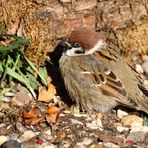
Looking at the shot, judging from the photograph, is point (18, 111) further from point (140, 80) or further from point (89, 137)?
point (140, 80)

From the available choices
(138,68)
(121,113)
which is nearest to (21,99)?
(121,113)

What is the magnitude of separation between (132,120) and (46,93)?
2.99ft

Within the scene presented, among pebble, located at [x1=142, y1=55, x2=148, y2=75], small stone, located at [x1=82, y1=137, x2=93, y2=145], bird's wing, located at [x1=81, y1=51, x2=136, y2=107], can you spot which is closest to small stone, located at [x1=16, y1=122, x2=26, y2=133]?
small stone, located at [x1=82, y1=137, x2=93, y2=145]

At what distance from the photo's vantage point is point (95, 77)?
607cm

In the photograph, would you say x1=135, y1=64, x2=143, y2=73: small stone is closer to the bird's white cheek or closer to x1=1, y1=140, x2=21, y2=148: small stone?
the bird's white cheek

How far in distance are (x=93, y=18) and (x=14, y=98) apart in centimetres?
127

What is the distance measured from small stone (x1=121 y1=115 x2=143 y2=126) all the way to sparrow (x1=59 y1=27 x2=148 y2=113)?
0.14 metres

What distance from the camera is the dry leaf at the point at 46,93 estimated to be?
6.23 metres

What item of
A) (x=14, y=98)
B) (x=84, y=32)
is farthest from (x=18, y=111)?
(x=84, y=32)

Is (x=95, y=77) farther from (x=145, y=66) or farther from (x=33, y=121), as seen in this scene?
(x=145, y=66)

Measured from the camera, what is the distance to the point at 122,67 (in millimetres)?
6230

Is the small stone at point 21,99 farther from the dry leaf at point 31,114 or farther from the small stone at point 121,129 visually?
A: the small stone at point 121,129

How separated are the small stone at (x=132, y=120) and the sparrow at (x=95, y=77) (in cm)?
14

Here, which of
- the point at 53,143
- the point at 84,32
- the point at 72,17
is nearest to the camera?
the point at 53,143
